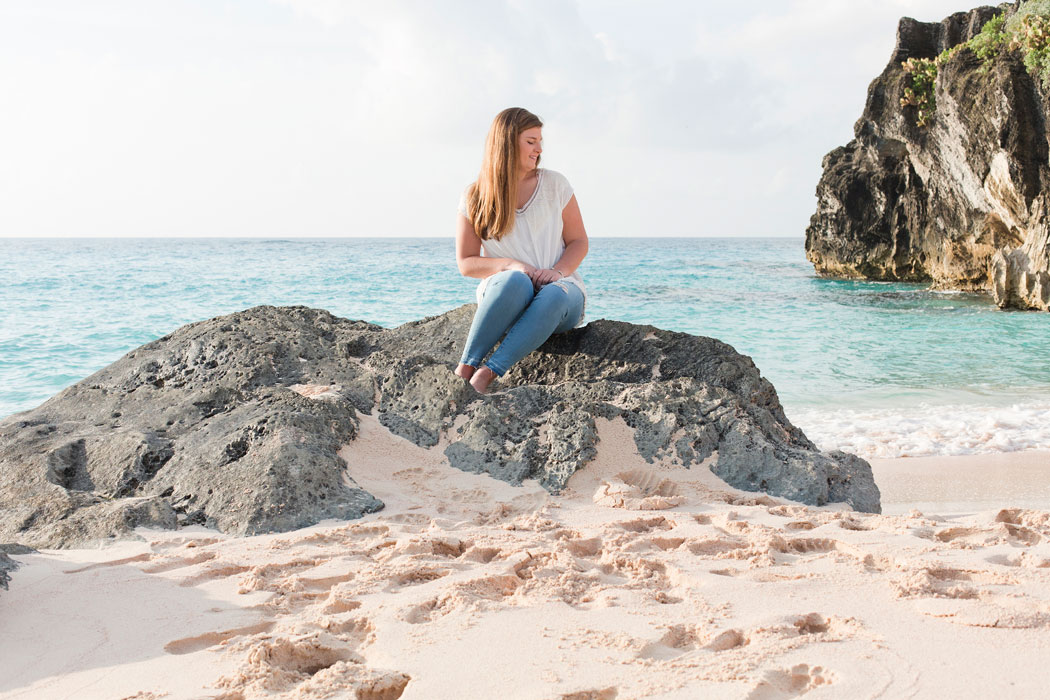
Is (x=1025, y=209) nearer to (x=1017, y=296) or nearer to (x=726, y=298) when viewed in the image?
(x=1017, y=296)

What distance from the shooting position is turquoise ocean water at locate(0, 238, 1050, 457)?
7.09 m

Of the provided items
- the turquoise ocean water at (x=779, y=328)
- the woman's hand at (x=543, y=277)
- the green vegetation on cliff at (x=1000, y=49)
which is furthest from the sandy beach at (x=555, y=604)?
the green vegetation on cliff at (x=1000, y=49)

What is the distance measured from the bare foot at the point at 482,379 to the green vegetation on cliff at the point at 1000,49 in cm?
1659

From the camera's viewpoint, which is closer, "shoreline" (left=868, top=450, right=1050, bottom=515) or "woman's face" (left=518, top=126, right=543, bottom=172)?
"woman's face" (left=518, top=126, right=543, bottom=172)

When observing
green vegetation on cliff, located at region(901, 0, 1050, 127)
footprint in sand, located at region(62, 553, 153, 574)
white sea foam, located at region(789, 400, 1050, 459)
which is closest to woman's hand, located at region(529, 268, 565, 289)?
footprint in sand, located at region(62, 553, 153, 574)

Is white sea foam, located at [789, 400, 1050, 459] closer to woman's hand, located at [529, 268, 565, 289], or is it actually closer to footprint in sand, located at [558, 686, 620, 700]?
woman's hand, located at [529, 268, 565, 289]

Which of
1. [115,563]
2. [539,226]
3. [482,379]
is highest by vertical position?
[539,226]

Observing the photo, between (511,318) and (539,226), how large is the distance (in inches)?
23.4

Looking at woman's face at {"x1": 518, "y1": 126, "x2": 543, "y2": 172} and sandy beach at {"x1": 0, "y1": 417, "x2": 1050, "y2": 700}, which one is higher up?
woman's face at {"x1": 518, "y1": 126, "x2": 543, "y2": 172}

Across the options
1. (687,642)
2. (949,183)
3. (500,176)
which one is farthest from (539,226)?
(949,183)

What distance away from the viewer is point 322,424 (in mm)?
3199

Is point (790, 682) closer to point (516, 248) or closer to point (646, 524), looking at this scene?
point (646, 524)

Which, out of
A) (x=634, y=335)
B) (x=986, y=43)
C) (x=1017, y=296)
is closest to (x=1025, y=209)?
(x=1017, y=296)

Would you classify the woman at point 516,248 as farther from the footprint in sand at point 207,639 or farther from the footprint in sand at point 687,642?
the footprint in sand at point 687,642
